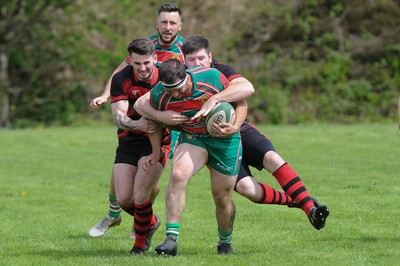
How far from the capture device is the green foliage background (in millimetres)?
31859

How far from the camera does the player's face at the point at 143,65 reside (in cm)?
780

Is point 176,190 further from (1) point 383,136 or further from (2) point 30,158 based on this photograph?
(1) point 383,136

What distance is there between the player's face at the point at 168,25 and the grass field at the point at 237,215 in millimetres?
2126

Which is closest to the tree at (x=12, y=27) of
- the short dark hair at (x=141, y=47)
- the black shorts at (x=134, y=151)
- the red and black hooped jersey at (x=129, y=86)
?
the black shorts at (x=134, y=151)

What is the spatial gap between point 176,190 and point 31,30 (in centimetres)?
2658

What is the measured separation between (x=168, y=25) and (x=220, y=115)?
1.75m

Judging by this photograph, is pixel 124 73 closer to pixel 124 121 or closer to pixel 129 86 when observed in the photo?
pixel 129 86

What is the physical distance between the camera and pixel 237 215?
10.9 m

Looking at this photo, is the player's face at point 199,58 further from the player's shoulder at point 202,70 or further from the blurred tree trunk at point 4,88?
the blurred tree trunk at point 4,88

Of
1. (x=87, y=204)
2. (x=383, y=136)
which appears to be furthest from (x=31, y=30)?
(x=87, y=204)

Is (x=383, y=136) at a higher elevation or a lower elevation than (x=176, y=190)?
lower

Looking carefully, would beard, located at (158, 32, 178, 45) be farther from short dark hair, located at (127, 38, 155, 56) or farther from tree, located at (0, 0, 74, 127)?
tree, located at (0, 0, 74, 127)

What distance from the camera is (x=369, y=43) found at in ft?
105

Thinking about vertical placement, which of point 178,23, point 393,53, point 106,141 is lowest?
point 106,141
